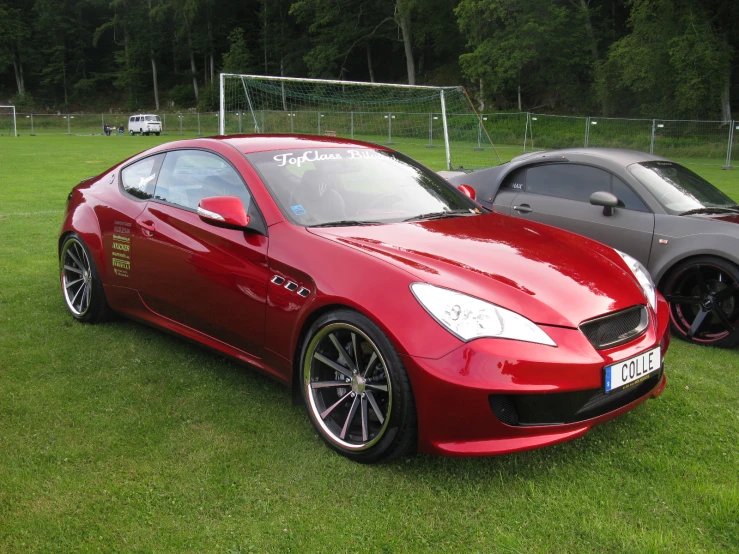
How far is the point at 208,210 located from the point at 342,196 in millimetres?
751

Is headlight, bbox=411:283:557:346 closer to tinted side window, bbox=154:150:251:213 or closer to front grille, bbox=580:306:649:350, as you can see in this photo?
front grille, bbox=580:306:649:350

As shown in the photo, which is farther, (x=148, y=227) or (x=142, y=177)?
(x=142, y=177)

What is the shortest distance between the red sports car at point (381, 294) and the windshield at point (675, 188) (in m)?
1.79

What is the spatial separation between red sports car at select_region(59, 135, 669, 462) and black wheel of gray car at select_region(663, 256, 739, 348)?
4.60ft

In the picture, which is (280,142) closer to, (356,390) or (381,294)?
A: (381,294)

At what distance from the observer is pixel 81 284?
502 cm

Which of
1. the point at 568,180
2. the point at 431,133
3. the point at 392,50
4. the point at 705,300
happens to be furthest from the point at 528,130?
the point at 392,50

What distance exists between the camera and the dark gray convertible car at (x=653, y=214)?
4.70 m

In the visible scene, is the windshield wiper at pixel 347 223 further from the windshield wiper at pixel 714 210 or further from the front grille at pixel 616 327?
the windshield wiper at pixel 714 210

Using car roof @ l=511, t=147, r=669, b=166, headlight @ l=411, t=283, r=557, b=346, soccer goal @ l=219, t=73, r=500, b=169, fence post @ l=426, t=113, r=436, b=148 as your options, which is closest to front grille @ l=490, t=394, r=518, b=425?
headlight @ l=411, t=283, r=557, b=346

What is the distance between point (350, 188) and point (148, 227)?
134 centimetres

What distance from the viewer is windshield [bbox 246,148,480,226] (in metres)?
3.60

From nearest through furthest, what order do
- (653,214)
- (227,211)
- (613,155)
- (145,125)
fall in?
(227,211) < (653,214) < (613,155) < (145,125)

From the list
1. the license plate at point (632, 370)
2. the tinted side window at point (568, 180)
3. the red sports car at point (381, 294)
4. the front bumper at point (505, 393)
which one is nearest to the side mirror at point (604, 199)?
the tinted side window at point (568, 180)
